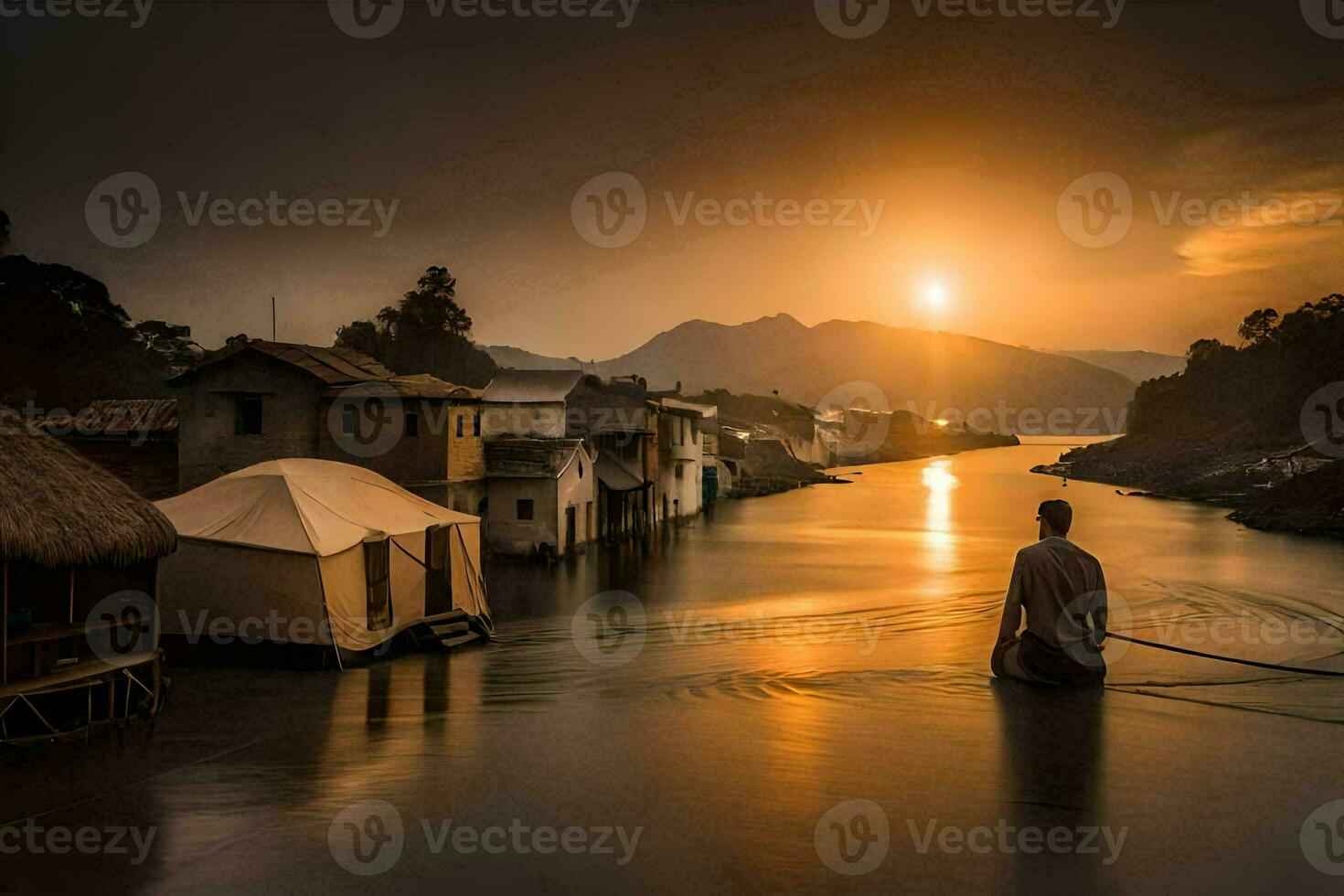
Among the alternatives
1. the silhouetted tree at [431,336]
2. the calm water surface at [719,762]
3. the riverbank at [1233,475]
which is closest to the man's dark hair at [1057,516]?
the calm water surface at [719,762]

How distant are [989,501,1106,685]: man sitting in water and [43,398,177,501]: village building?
28961 millimetres

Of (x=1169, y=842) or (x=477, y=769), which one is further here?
(x=477, y=769)

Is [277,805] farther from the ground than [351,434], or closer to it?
closer to it

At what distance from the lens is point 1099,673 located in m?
13.1

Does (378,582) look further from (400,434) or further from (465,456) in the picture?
(465,456)

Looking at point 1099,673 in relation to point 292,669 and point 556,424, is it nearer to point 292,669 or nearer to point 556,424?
point 292,669

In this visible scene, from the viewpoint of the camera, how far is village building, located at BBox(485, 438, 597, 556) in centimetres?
3688

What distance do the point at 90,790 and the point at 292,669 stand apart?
644 centimetres

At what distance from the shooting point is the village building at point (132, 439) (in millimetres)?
33250

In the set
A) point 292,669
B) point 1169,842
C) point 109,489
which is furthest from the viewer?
point 292,669

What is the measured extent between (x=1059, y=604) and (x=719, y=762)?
4526 mm

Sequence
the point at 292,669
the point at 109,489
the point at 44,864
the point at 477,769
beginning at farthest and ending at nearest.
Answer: the point at 292,669, the point at 109,489, the point at 477,769, the point at 44,864

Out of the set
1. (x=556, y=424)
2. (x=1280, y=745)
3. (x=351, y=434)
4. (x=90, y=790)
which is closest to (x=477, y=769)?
(x=90, y=790)

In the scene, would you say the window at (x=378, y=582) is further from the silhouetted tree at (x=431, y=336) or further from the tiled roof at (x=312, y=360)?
the silhouetted tree at (x=431, y=336)
